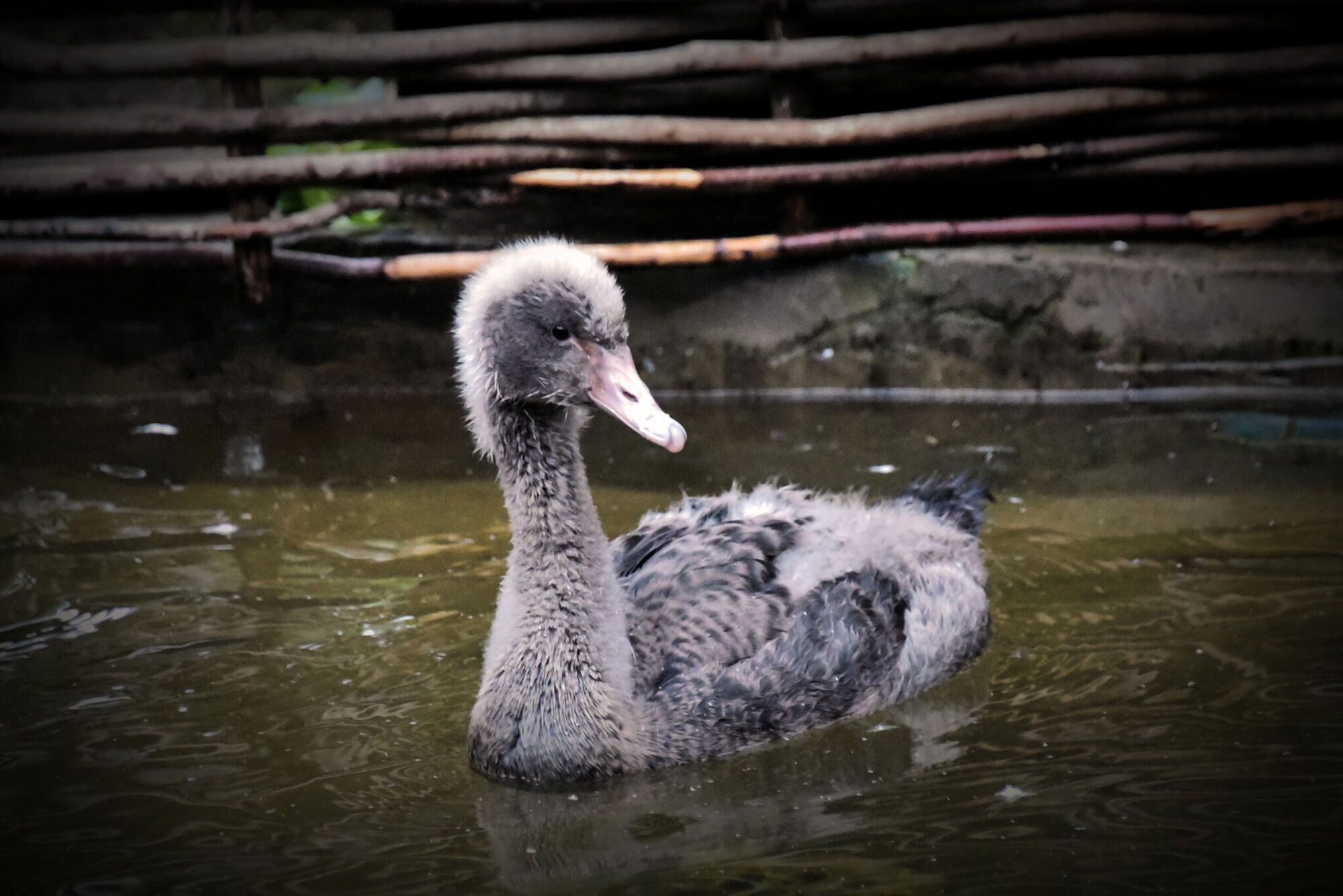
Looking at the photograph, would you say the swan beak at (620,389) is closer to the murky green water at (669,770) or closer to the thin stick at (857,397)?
the murky green water at (669,770)

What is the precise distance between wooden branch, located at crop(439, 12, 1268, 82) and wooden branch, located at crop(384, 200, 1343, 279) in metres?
0.81

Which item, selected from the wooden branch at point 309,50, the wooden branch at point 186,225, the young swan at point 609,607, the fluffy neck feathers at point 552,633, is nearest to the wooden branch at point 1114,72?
the wooden branch at point 309,50

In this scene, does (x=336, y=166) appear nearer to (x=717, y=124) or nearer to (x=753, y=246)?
(x=717, y=124)

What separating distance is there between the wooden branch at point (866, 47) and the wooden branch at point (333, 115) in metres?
0.14

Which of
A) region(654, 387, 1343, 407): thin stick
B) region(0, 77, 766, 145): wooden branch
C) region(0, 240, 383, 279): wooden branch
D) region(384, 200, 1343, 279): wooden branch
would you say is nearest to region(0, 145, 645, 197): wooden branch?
region(0, 77, 766, 145): wooden branch

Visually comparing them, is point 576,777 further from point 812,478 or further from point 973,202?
point 973,202

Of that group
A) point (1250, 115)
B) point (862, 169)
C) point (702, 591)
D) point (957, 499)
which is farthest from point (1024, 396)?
point (702, 591)

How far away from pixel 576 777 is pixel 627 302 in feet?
14.0

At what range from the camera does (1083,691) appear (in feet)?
12.9

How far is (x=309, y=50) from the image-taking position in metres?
7.25

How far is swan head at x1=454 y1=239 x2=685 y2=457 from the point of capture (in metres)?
3.62

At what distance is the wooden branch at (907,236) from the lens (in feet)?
23.6

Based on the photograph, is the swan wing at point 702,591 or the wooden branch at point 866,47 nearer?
the swan wing at point 702,591

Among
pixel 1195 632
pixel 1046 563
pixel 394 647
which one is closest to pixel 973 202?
pixel 1046 563
